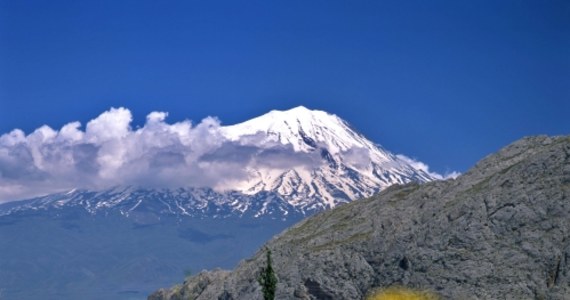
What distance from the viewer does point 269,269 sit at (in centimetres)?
17338

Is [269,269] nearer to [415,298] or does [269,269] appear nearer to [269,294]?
[269,294]

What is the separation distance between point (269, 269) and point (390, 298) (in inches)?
1250

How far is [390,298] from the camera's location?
192 m

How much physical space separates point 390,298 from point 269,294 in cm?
3297

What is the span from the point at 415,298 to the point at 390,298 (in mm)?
8590

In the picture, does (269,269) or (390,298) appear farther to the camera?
(390,298)

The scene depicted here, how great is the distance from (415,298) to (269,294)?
136 ft

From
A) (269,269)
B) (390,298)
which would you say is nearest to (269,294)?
(269,269)

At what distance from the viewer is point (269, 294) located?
170 meters

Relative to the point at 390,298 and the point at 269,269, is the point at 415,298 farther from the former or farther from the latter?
the point at 269,269

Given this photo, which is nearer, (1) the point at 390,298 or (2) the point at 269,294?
(2) the point at 269,294

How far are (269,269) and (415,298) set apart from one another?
40.2m

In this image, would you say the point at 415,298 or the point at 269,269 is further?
the point at 415,298

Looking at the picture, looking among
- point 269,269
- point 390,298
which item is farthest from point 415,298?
point 269,269
